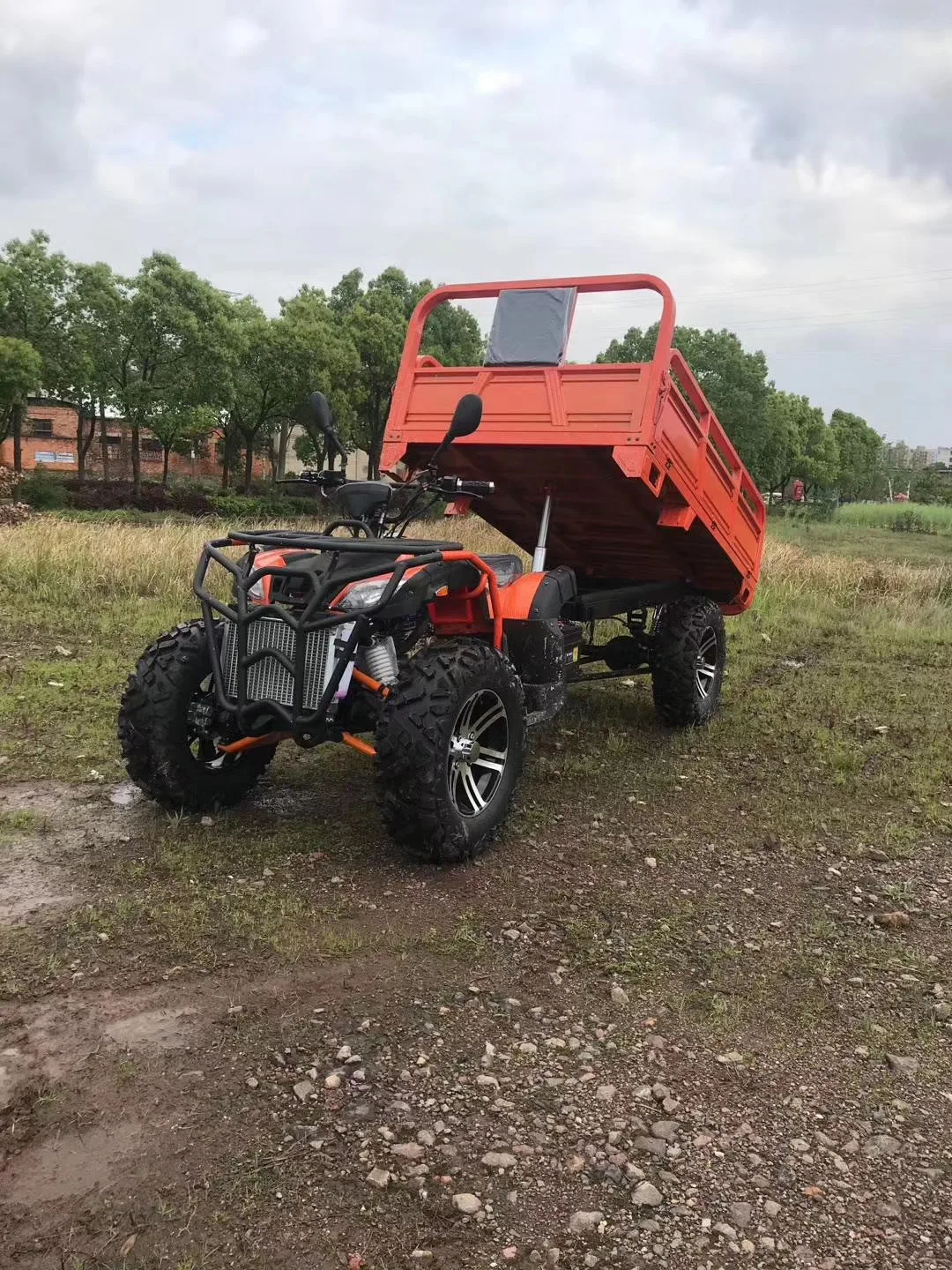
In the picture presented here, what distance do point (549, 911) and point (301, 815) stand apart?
1.42m

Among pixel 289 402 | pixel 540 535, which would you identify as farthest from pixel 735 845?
pixel 289 402

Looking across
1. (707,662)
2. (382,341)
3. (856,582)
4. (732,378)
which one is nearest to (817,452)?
(732,378)

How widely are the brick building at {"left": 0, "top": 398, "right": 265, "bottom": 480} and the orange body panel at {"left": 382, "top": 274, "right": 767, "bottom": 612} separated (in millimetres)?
47856

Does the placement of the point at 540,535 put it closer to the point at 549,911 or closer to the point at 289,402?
the point at 549,911

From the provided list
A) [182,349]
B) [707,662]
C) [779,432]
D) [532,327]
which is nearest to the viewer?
[532,327]

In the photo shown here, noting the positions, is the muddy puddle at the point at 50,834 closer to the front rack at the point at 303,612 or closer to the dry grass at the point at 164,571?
the front rack at the point at 303,612

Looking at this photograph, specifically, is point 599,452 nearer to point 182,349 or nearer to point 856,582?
point 856,582

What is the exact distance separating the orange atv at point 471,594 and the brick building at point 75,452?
1892 inches

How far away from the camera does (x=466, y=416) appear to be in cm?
417

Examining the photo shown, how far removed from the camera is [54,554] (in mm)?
10734

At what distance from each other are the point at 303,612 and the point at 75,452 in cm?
5646

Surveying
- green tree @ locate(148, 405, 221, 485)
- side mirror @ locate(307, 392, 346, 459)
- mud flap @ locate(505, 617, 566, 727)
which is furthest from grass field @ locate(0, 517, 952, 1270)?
green tree @ locate(148, 405, 221, 485)

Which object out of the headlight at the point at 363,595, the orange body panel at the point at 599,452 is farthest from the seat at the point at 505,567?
the headlight at the point at 363,595

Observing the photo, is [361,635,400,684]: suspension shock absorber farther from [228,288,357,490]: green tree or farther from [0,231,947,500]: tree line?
[228,288,357,490]: green tree
